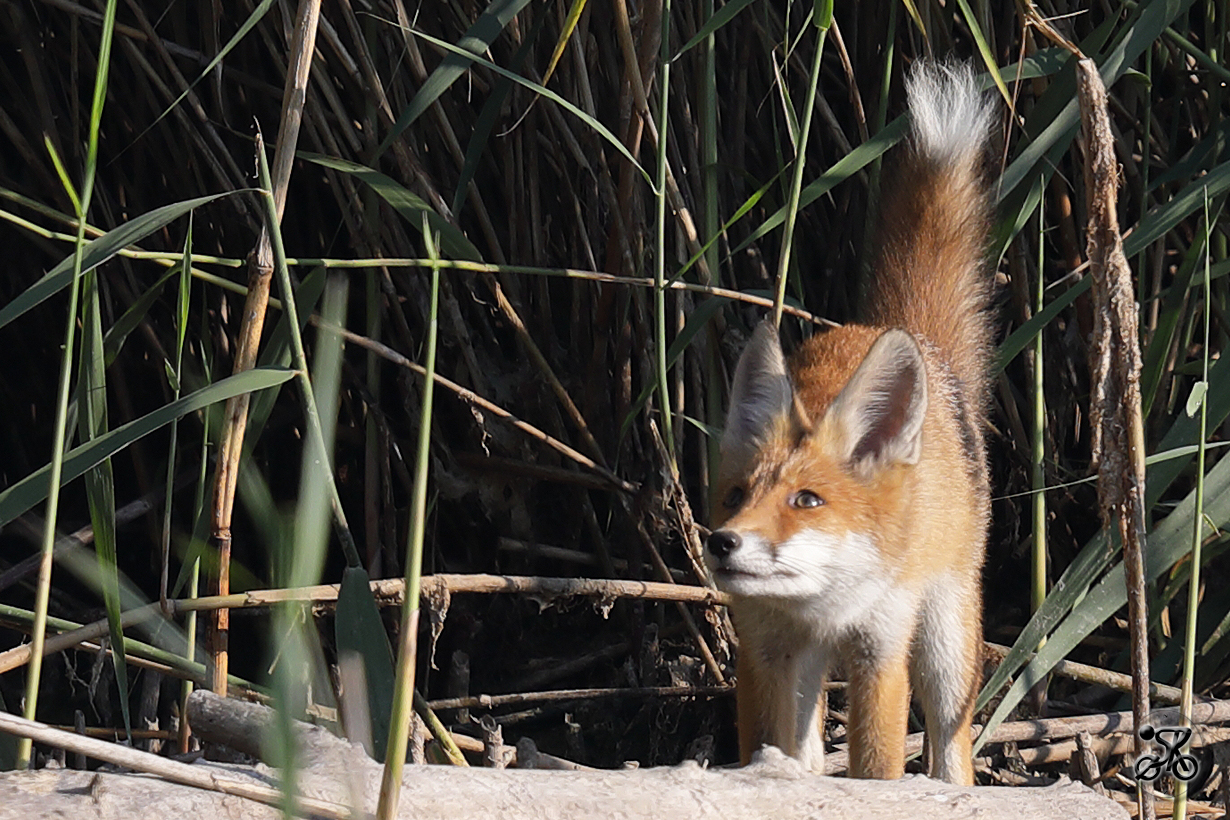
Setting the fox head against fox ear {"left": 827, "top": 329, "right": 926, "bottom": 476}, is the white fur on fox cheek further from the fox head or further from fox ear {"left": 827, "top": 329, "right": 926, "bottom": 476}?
fox ear {"left": 827, "top": 329, "right": 926, "bottom": 476}

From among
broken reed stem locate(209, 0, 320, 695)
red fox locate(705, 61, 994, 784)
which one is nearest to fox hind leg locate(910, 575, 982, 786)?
red fox locate(705, 61, 994, 784)

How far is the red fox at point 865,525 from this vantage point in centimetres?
277

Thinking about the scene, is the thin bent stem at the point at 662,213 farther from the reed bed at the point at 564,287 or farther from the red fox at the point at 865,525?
the red fox at the point at 865,525

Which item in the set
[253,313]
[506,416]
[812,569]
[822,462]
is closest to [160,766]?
[253,313]

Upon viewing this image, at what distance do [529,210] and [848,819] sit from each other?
81.0 inches

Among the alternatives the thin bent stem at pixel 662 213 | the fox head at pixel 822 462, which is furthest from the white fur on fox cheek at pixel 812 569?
the thin bent stem at pixel 662 213

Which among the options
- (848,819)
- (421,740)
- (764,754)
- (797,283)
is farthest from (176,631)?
(797,283)

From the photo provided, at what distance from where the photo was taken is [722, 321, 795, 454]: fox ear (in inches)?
114

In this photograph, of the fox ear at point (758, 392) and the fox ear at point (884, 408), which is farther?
the fox ear at point (758, 392)

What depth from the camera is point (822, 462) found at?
2.88 meters

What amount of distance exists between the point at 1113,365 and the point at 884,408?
772 millimetres

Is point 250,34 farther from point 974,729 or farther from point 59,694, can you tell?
point 974,729

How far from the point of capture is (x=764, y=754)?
214 centimetres

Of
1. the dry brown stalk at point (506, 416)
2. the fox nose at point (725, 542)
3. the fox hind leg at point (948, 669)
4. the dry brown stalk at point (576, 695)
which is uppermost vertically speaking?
the dry brown stalk at point (506, 416)
